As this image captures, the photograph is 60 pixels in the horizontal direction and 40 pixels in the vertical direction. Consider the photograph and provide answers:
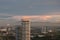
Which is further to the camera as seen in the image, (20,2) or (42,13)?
(42,13)

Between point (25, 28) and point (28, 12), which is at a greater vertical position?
point (28, 12)

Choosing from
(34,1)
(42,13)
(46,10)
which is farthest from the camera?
(42,13)

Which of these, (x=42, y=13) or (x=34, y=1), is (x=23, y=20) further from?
(x=34, y=1)

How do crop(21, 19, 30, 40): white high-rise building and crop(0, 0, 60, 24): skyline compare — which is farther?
crop(21, 19, 30, 40): white high-rise building

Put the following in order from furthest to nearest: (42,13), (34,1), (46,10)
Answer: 1. (42,13)
2. (46,10)
3. (34,1)

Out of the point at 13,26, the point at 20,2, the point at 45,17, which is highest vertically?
the point at 20,2

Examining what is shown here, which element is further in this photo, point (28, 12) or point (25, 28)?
point (25, 28)

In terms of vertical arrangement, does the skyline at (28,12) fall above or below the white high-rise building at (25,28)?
above

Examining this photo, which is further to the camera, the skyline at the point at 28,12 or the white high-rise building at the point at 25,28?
the white high-rise building at the point at 25,28

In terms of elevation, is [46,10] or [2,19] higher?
[46,10]

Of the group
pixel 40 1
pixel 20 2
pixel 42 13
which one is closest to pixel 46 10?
pixel 42 13

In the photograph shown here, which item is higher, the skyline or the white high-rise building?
the skyline
